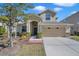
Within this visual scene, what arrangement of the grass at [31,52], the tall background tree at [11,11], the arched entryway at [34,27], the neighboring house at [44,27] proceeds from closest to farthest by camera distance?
1. the grass at [31,52]
2. the tall background tree at [11,11]
3. the neighboring house at [44,27]
4. the arched entryway at [34,27]

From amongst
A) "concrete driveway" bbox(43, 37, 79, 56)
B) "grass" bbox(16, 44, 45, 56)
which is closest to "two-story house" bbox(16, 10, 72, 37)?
"concrete driveway" bbox(43, 37, 79, 56)

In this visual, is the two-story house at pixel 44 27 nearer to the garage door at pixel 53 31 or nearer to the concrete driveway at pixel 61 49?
the garage door at pixel 53 31

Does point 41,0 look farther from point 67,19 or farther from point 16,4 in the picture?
point 67,19

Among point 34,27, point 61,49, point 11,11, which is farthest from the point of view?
point 34,27

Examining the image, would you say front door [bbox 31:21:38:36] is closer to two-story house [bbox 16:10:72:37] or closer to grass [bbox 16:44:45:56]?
two-story house [bbox 16:10:72:37]

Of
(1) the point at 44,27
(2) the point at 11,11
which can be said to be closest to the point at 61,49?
(2) the point at 11,11

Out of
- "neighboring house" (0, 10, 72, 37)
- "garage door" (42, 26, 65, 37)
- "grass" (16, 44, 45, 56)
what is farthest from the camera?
"garage door" (42, 26, 65, 37)

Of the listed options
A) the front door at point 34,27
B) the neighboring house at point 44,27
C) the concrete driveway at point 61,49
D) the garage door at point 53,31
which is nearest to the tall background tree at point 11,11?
the concrete driveway at point 61,49

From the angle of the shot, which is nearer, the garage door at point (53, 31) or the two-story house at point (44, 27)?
the two-story house at point (44, 27)

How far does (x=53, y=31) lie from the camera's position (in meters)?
33.5

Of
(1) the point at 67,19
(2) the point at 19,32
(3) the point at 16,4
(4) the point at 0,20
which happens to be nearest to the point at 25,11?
(3) the point at 16,4

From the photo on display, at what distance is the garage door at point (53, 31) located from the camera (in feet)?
109

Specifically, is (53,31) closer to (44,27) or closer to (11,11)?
(44,27)

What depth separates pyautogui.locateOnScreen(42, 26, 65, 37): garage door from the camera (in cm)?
3338
